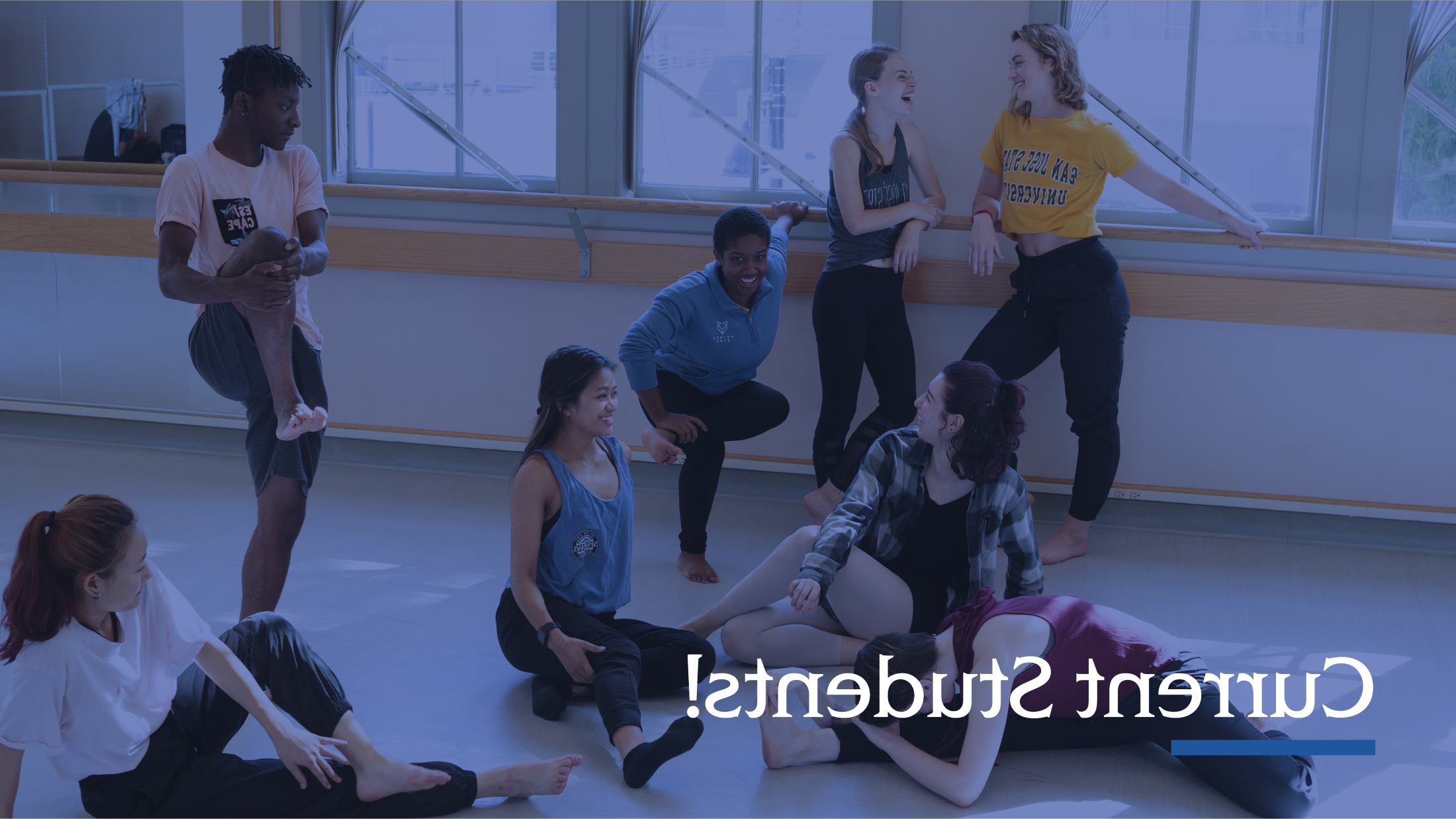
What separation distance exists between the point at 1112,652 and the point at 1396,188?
7.48 ft

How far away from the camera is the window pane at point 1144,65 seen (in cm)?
374

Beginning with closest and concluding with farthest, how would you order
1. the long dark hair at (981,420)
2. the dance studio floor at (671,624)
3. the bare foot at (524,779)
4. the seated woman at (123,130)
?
the bare foot at (524,779) → the dance studio floor at (671,624) → the long dark hair at (981,420) → the seated woman at (123,130)

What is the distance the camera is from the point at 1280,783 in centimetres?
211

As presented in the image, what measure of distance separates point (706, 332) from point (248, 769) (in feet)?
5.76

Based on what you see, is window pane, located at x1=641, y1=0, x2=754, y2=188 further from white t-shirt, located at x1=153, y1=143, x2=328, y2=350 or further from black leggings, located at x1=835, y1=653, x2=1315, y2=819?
black leggings, located at x1=835, y1=653, x2=1315, y2=819

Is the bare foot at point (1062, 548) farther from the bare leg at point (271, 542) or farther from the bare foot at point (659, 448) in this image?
the bare leg at point (271, 542)

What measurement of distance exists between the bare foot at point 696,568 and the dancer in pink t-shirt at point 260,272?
1.06m

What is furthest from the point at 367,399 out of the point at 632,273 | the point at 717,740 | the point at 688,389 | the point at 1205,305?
the point at 1205,305

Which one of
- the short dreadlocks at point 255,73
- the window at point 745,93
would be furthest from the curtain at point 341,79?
the short dreadlocks at point 255,73

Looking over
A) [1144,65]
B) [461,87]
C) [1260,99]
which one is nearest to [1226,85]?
[1260,99]

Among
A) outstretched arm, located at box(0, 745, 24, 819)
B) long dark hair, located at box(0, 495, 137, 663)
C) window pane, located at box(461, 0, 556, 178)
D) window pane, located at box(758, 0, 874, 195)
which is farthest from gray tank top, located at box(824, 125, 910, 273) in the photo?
outstretched arm, located at box(0, 745, 24, 819)

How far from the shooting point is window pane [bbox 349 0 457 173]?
4.29 meters

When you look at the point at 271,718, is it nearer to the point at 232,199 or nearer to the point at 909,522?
the point at 232,199

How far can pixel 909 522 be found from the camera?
8.61 ft
